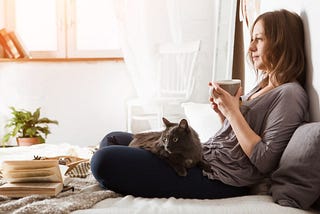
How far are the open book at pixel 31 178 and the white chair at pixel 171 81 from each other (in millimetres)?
2430

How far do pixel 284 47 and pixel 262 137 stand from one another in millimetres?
351

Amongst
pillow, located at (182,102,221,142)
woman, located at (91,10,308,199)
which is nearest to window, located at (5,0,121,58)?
pillow, located at (182,102,221,142)

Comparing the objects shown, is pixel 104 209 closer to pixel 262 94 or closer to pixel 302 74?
pixel 262 94

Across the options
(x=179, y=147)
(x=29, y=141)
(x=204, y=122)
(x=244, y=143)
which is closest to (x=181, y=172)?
(x=179, y=147)

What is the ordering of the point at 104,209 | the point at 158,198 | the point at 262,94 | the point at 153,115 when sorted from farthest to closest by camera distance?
1. the point at 153,115
2. the point at 262,94
3. the point at 158,198
4. the point at 104,209

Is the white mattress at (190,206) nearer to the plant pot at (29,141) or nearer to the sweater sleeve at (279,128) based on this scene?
the sweater sleeve at (279,128)

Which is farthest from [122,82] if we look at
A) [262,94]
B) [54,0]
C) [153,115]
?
[262,94]

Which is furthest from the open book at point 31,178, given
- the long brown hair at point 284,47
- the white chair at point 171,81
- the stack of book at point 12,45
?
the stack of book at point 12,45

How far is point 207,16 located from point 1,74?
2094 millimetres

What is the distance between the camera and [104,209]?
157 cm

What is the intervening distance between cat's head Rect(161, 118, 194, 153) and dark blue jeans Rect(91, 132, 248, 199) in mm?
67

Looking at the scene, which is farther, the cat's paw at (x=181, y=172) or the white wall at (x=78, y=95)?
the white wall at (x=78, y=95)

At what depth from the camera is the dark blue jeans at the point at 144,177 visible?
1758 mm

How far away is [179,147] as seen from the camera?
1846 mm
